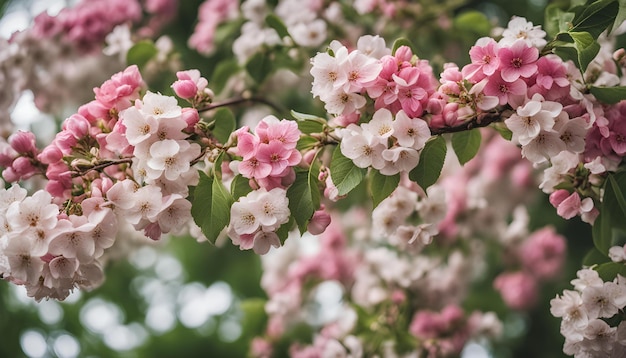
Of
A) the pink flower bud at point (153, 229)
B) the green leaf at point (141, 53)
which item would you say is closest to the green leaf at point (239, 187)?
the pink flower bud at point (153, 229)

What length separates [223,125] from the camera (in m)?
1.27

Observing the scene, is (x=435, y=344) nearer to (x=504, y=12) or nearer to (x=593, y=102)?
(x=593, y=102)

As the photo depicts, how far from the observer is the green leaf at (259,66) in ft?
5.60

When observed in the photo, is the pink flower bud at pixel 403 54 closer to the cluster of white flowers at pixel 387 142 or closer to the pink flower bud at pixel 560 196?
the cluster of white flowers at pixel 387 142

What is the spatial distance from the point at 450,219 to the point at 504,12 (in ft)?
3.09

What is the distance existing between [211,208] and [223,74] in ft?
2.60

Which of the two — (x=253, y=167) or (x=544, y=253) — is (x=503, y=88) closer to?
(x=253, y=167)

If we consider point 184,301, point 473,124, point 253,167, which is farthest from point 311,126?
point 184,301

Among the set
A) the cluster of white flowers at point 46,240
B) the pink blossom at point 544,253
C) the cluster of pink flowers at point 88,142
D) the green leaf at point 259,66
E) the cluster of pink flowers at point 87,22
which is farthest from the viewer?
the pink blossom at point 544,253

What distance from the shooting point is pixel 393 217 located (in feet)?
4.57

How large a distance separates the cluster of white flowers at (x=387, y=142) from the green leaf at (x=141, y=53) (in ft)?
2.82

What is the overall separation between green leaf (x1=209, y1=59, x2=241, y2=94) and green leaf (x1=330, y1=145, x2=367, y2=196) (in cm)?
77

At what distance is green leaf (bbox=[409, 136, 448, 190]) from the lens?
1.10 meters

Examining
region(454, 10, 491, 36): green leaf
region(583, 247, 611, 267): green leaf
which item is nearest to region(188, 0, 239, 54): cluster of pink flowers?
region(454, 10, 491, 36): green leaf
